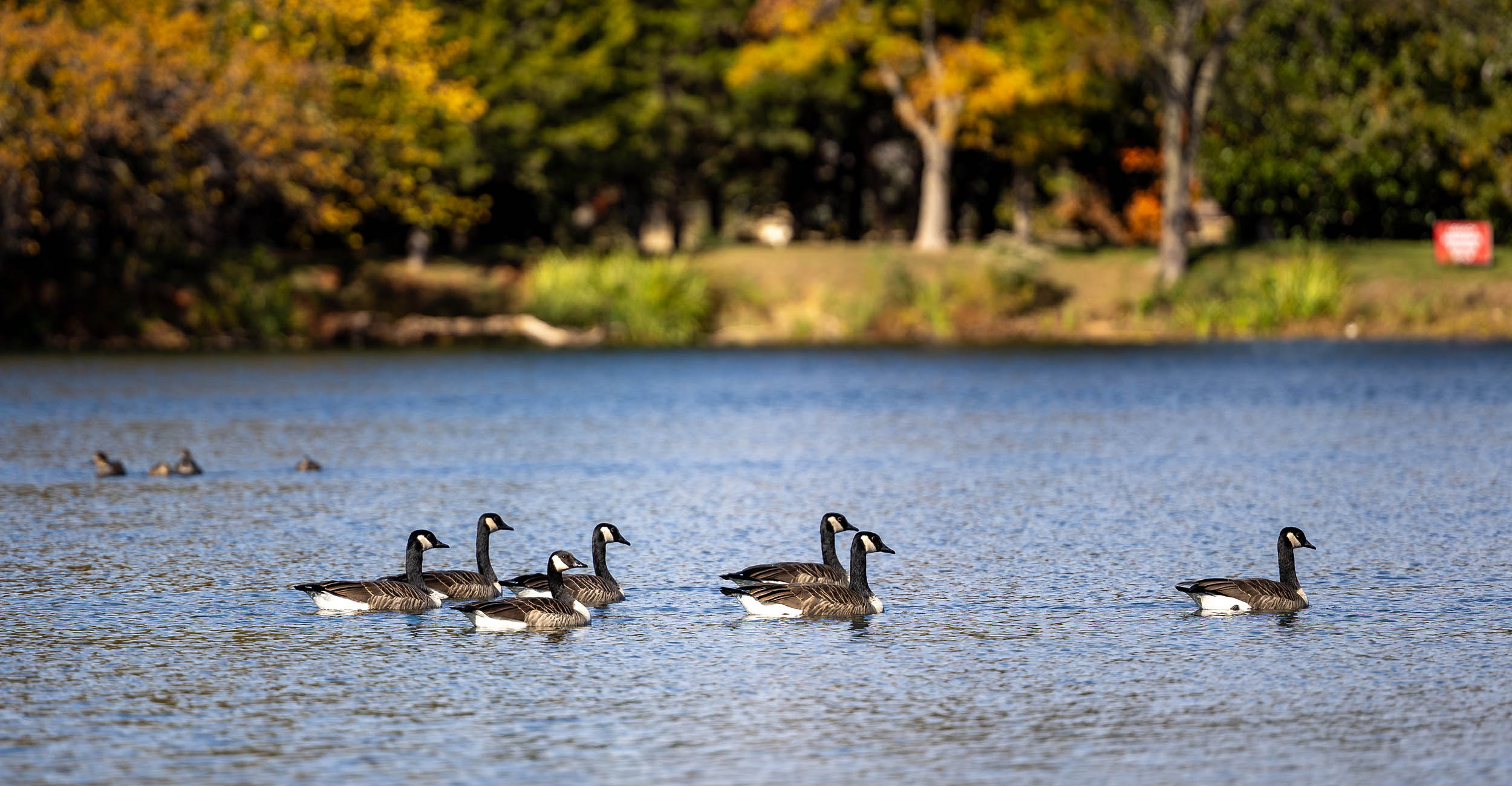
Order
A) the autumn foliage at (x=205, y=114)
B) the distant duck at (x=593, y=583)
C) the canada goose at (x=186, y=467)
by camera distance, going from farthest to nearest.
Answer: the autumn foliage at (x=205, y=114) → the canada goose at (x=186, y=467) → the distant duck at (x=593, y=583)

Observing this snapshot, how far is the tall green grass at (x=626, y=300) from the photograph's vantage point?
213ft

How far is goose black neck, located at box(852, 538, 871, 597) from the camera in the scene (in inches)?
691

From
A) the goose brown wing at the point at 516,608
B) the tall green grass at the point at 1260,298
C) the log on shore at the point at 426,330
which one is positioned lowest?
the goose brown wing at the point at 516,608

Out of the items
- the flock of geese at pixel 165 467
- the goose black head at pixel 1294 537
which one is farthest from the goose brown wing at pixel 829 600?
the flock of geese at pixel 165 467

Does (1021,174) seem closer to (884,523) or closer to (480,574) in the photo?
(884,523)

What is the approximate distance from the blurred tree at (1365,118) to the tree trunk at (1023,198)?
26.8ft

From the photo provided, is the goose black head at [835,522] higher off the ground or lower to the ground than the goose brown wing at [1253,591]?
higher

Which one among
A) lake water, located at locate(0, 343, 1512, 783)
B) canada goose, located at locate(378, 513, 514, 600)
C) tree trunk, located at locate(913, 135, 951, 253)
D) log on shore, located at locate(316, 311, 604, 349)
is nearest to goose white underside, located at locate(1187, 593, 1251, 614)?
lake water, located at locate(0, 343, 1512, 783)

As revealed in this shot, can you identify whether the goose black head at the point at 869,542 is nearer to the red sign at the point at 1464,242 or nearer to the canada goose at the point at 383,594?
the canada goose at the point at 383,594

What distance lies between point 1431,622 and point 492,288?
5466cm

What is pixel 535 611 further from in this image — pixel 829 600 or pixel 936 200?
pixel 936 200

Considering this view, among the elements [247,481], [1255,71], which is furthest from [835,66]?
[247,481]

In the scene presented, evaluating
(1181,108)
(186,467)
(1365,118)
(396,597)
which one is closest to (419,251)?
(1181,108)

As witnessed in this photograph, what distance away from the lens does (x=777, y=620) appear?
1719 centimetres
